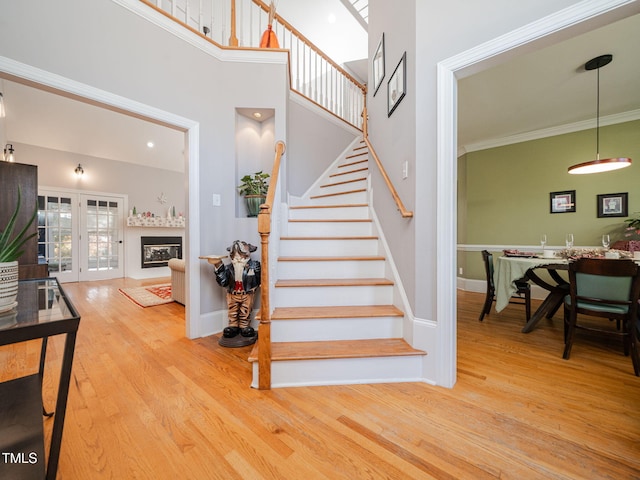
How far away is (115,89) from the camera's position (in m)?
2.04

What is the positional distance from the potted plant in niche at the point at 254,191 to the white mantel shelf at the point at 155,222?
4.86 m

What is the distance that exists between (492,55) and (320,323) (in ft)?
6.59

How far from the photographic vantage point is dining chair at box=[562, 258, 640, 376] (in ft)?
6.06

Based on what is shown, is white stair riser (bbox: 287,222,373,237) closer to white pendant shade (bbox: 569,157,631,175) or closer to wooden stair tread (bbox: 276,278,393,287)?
wooden stair tread (bbox: 276,278,393,287)

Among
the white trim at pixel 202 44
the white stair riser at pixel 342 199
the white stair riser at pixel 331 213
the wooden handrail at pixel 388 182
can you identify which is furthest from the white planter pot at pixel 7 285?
the white stair riser at pixel 342 199

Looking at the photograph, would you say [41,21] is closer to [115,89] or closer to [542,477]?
[115,89]

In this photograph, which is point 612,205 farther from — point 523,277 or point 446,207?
point 446,207

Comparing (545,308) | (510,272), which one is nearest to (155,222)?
(510,272)

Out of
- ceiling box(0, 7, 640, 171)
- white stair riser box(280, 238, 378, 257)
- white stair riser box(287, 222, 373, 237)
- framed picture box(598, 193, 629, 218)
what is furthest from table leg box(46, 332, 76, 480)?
framed picture box(598, 193, 629, 218)

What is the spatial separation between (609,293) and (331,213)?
2.54 metres

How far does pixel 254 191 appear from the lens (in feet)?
9.36

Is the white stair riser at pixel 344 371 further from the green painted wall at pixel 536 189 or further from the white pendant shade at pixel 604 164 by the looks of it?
the green painted wall at pixel 536 189

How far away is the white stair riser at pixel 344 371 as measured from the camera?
5.44 ft

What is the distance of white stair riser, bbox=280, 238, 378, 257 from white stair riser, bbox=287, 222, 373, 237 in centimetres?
25
